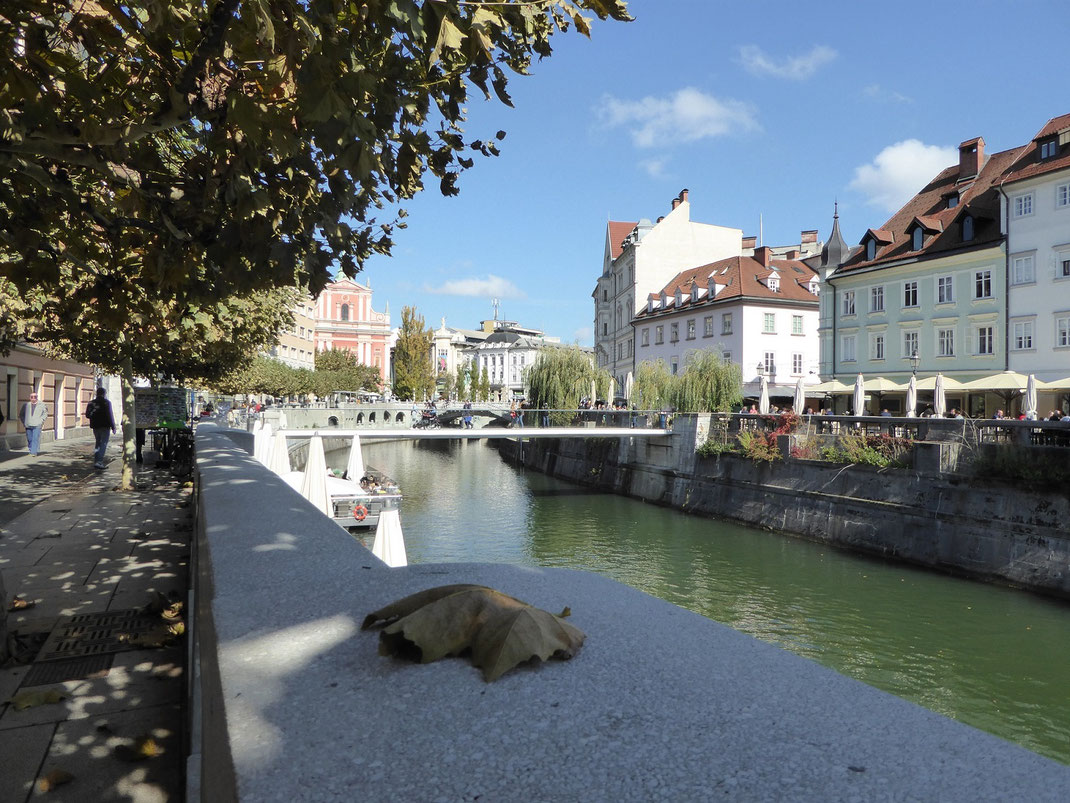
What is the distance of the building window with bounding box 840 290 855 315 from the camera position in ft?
123

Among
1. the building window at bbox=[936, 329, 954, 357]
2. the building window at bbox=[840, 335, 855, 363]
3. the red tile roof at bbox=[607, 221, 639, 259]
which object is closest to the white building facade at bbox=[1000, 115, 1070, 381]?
the building window at bbox=[936, 329, 954, 357]

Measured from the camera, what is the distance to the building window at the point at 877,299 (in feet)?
118

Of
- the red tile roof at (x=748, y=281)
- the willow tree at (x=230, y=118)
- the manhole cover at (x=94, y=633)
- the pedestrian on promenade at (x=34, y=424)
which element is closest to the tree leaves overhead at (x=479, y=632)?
the willow tree at (x=230, y=118)

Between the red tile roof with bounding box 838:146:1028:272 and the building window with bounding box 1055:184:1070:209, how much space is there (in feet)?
8.02

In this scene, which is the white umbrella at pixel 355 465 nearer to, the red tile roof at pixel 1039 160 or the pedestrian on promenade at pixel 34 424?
the pedestrian on promenade at pixel 34 424

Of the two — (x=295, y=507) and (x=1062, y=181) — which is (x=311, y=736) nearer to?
(x=295, y=507)

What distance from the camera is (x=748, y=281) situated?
48.4m

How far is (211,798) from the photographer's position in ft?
5.49

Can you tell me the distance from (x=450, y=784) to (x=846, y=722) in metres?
0.79

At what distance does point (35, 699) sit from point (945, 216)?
38479 mm

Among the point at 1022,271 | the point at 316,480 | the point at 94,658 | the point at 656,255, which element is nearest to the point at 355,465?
the point at 316,480

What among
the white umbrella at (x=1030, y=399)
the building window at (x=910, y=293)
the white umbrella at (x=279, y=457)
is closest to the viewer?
the white umbrella at (x=279, y=457)

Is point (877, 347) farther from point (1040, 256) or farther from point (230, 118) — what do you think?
point (230, 118)

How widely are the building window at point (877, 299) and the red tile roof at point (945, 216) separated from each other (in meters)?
1.14
